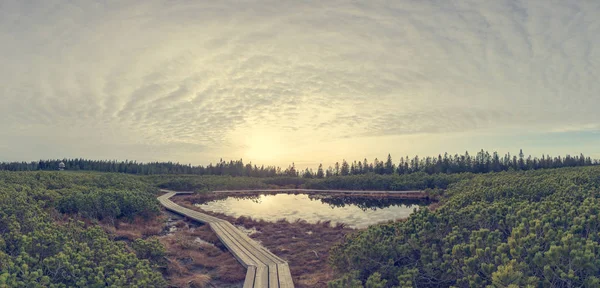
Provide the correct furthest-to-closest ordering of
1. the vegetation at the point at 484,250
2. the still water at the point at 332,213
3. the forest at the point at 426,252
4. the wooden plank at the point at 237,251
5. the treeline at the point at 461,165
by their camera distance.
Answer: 1. the treeline at the point at 461,165
2. the still water at the point at 332,213
3. the wooden plank at the point at 237,251
4. the forest at the point at 426,252
5. the vegetation at the point at 484,250

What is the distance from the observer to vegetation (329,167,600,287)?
8039mm

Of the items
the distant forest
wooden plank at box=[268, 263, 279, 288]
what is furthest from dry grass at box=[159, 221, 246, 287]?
the distant forest

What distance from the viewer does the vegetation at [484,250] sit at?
8039mm

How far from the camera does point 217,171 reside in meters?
126

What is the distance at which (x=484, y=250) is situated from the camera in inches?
371

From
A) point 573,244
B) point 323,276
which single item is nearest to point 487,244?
point 573,244

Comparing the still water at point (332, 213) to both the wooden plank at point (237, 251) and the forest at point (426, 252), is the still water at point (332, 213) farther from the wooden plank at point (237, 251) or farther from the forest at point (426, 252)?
the forest at point (426, 252)

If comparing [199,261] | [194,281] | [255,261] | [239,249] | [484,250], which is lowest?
[199,261]

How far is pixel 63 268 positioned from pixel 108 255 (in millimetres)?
1821

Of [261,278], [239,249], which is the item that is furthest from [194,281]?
[239,249]

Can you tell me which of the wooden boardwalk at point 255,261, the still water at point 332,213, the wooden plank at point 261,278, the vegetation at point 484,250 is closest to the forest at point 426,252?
the vegetation at point 484,250

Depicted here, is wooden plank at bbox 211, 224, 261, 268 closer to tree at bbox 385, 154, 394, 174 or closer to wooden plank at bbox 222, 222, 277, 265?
wooden plank at bbox 222, 222, 277, 265

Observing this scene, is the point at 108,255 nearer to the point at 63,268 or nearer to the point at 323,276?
the point at 63,268

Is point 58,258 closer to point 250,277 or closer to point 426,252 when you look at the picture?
point 250,277
